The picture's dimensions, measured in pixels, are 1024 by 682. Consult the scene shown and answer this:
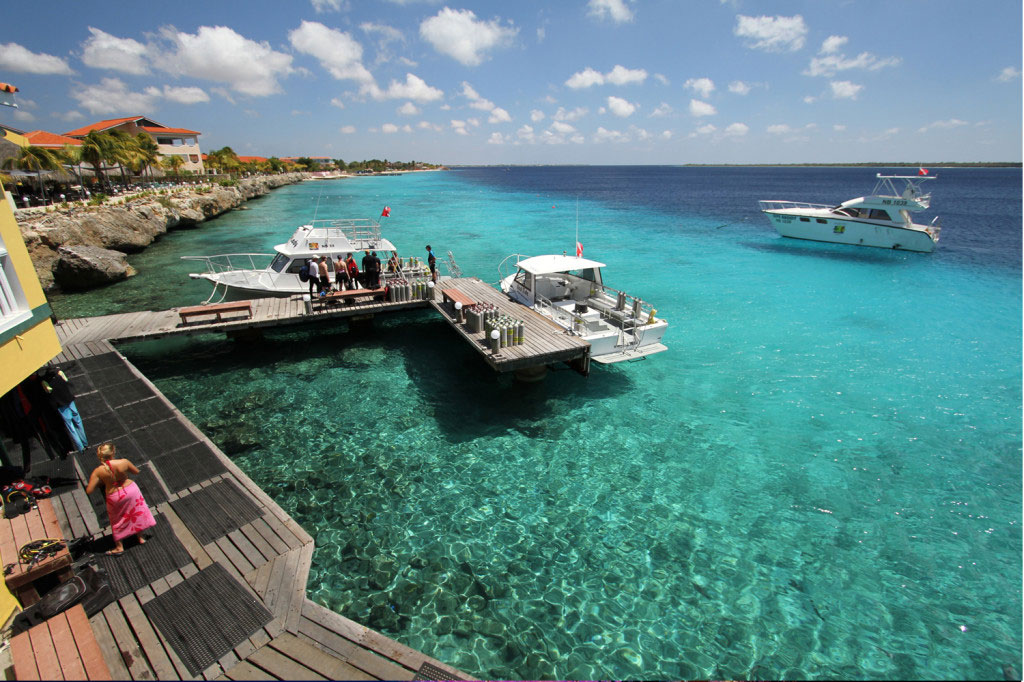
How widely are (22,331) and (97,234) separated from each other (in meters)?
30.3

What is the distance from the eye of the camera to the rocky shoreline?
22.2 meters

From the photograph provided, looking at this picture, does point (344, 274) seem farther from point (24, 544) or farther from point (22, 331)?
point (24, 544)

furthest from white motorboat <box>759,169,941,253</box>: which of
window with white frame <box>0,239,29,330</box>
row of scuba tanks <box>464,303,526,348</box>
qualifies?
window with white frame <box>0,239,29,330</box>

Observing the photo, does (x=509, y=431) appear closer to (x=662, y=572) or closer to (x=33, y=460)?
(x=662, y=572)

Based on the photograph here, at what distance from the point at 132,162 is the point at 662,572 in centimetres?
6580

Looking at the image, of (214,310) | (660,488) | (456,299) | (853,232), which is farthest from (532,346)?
(853,232)

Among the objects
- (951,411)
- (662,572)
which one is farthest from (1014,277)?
(662,572)

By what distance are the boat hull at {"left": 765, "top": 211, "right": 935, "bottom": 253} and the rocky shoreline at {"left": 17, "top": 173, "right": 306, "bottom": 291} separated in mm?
52361

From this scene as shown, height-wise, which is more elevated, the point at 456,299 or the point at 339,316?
the point at 456,299

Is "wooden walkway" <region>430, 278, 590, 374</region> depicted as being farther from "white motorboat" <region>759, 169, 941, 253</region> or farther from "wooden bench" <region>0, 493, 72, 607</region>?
"white motorboat" <region>759, 169, 941, 253</region>

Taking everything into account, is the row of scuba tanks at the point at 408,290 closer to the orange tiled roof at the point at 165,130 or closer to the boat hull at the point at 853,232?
the boat hull at the point at 853,232

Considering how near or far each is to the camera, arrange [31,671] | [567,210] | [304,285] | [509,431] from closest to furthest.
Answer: [31,671] < [509,431] < [304,285] < [567,210]

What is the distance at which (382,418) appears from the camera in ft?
38.8

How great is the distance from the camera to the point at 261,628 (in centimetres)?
516
